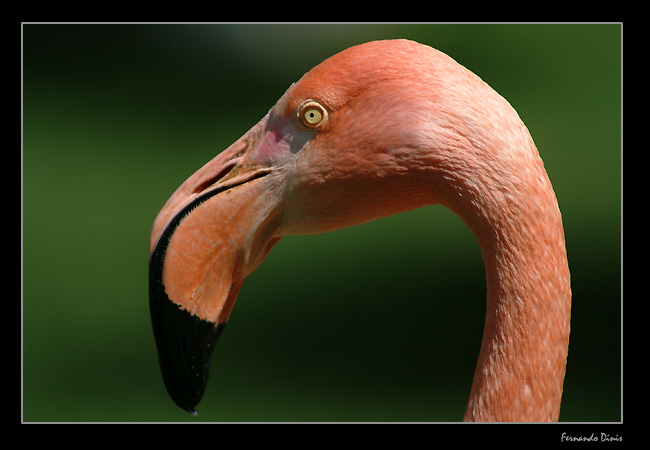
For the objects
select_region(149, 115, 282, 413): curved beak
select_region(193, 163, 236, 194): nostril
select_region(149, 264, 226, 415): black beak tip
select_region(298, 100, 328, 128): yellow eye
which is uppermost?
select_region(298, 100, 328, 128): yellow eye

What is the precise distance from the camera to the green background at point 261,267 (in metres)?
2.59

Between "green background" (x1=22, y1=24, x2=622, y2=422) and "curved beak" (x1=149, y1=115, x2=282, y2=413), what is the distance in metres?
1.40

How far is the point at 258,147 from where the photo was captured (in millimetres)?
1188

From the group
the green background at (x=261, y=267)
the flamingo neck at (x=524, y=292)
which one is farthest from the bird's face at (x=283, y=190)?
the green background at (x=261, y=267)

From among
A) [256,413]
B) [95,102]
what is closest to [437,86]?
[256,413]

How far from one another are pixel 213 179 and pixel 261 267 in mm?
1779

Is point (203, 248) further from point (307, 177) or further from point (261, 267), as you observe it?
point (261, 267)

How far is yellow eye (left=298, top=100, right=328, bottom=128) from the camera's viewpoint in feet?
3.66

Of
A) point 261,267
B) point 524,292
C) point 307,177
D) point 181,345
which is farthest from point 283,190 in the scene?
point 261,267

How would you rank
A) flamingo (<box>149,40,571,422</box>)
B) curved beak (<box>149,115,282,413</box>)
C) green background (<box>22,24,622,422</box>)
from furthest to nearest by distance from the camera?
green background (<box>22,24,622,422</box>) → curved beak (<box>149,115,282,413</box>) → flamingo (<box>149,40,571,422</box>)

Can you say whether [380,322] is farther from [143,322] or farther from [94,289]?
[94,289]

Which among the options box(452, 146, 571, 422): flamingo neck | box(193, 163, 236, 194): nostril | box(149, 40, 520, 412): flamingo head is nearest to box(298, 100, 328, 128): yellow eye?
box(149, 40, 520, 412): flamingo head

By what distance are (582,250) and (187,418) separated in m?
1.83

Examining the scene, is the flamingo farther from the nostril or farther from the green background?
the green background
